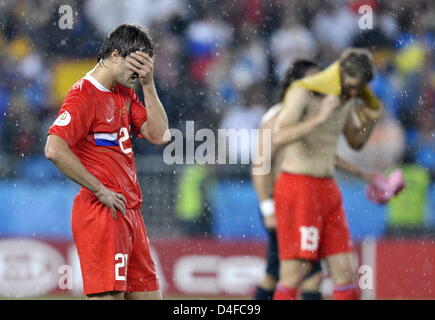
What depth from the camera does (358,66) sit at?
22.3 ft

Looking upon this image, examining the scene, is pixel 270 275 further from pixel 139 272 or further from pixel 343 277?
pixel 139 272

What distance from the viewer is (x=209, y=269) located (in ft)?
31.8

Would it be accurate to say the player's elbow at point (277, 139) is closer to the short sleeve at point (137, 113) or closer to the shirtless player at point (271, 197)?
the shirtless player at point (271, 197)

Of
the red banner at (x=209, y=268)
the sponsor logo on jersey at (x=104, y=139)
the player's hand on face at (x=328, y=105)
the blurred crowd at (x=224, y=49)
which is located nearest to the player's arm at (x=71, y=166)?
the sponsor logo on jersey at (x=104, y=139)

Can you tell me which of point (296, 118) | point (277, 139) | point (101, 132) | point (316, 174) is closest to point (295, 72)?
point (296, 118)

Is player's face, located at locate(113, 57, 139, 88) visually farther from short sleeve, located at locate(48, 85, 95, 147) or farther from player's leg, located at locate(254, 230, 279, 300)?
player's leg, located at locate(254, 230, 279, 300)

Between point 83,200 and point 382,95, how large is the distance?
7.07 meters

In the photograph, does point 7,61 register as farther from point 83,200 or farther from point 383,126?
point 83,200

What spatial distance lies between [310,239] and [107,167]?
2.50 m

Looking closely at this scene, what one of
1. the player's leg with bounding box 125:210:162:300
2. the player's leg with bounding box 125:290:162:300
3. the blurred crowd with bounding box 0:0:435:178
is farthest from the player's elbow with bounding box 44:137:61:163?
the blurred crowd with bounding box 0:0:435:178

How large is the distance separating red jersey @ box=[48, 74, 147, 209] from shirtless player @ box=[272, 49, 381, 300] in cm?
231

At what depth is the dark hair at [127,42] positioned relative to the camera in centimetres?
459

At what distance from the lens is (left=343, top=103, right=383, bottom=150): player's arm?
7.06 meters
